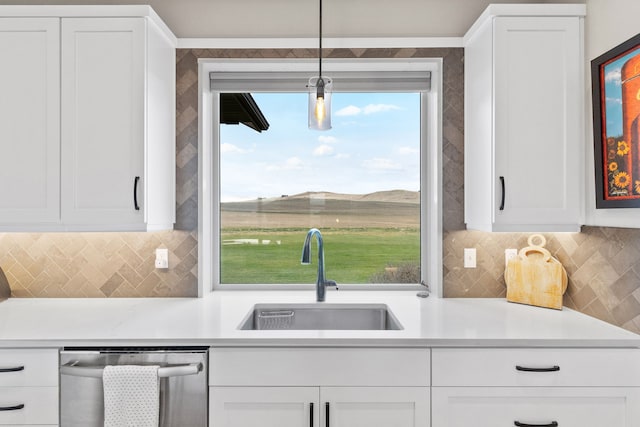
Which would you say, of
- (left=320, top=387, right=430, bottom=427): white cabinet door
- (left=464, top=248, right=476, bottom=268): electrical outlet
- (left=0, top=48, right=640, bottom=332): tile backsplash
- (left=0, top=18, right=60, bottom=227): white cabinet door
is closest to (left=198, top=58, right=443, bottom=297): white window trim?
(left=0, top=48, right=640, bottom=332): tile backsplash

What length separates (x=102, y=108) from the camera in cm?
179

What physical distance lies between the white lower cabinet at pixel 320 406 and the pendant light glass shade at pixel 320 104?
1126 millimetres

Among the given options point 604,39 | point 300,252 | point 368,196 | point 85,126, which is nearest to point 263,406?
point 300,252

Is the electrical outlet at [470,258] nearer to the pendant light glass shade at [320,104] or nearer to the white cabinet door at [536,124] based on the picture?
the white cabinet door at [536,124]

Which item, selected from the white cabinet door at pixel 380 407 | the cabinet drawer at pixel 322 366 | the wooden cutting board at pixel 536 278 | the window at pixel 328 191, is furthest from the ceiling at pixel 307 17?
the white cabinet door at pixel 380 407

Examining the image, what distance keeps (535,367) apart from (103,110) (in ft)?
6.85

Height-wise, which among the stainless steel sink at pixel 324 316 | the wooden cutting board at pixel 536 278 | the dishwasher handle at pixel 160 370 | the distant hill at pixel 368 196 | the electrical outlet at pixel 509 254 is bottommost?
the dishwasher handle at pixel 160 370

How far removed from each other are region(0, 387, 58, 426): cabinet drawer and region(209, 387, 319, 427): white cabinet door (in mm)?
602

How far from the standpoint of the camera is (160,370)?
1465 mm

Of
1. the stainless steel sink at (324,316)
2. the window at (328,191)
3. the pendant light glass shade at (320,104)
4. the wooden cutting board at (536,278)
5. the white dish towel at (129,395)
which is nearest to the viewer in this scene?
the white dish towel at (129,395)

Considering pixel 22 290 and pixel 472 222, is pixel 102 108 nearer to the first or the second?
pixel 22 290

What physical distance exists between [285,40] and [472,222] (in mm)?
1395

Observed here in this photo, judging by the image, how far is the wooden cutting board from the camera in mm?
1930

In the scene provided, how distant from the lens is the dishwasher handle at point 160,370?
1.47 metres
